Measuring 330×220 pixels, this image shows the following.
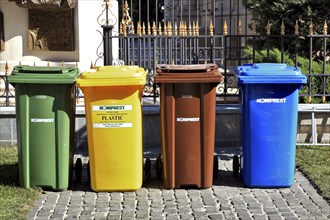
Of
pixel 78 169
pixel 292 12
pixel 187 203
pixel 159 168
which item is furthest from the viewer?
pixel 292 12

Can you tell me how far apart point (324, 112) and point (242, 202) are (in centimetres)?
294

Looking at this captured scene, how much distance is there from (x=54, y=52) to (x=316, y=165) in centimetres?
525

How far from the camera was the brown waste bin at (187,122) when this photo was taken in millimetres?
6609

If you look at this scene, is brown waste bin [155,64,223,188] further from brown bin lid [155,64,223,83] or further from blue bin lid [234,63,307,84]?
blue bin lid [234,63,307,84]

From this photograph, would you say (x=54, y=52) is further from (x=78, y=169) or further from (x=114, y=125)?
(x=114, y=125)

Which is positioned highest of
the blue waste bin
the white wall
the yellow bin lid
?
the white wall

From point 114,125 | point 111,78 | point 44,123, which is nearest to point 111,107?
point 114,125

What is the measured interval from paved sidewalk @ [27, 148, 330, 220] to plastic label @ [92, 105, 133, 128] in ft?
2.47

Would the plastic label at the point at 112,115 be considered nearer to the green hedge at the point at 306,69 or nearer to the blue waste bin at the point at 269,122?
the blue waste bin at the point at 269,122

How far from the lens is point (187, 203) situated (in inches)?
251

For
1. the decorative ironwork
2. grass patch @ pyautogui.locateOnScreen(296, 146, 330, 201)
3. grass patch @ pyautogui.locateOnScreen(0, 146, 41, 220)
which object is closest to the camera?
grass patch @ pyautogui.locateOnScreen(0, 146, 41, 220)

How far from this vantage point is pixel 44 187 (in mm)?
6812

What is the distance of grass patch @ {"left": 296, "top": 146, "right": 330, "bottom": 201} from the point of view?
6898 millimetres

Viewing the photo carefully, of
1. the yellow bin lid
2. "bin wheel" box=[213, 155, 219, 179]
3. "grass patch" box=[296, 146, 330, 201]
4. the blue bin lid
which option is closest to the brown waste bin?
the yellow bin lid
